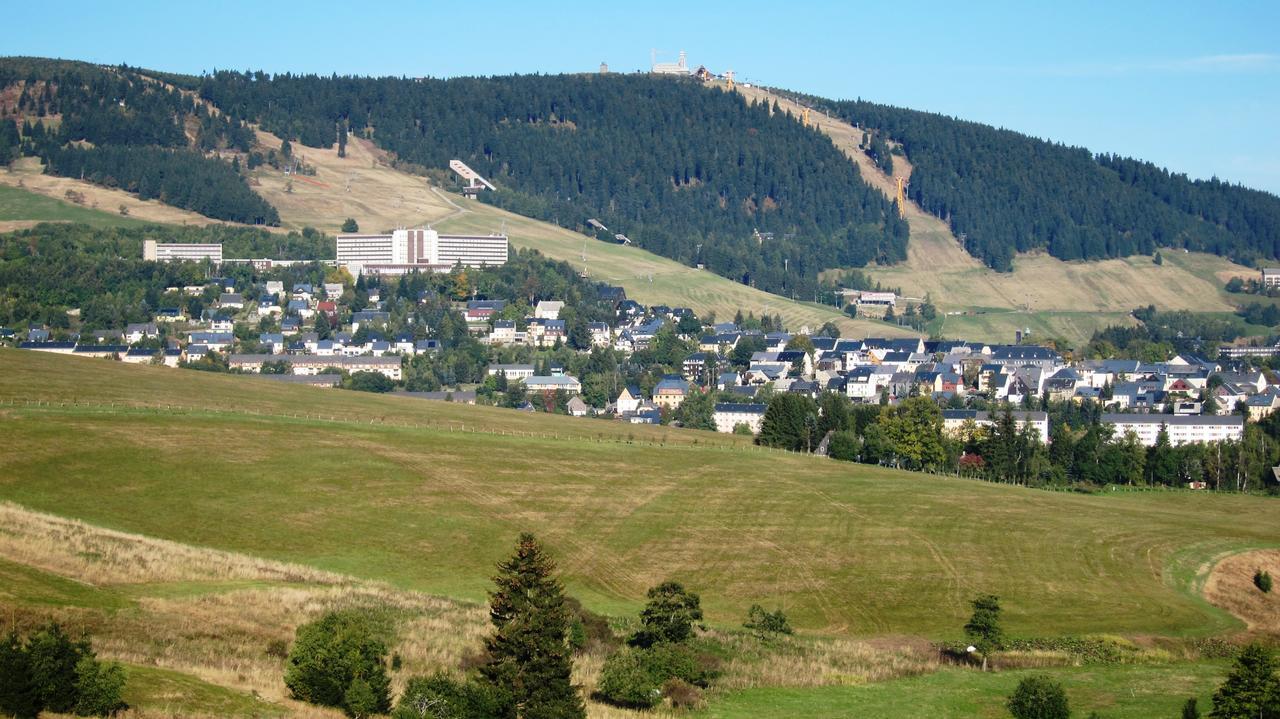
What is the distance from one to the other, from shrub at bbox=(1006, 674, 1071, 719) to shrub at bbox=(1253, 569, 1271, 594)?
26646 millimetres

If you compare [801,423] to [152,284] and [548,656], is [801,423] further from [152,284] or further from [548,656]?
[152,284]

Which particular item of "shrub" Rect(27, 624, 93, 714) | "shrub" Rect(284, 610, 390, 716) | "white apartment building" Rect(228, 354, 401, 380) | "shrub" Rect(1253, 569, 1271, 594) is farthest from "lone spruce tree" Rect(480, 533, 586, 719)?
"white apartment building" Rect(228, 354, 401, 380)

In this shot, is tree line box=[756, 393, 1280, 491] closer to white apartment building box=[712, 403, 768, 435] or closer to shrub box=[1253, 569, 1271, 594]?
white apartment building box=[712, 403, 768, 435]

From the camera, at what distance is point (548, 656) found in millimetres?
32250

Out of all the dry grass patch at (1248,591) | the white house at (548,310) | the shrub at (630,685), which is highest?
the white house at (548,310)

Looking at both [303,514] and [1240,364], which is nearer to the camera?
[303,514]

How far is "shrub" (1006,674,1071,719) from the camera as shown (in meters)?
36.3

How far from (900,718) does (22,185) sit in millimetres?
182957

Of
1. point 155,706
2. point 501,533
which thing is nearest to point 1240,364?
point 501,533

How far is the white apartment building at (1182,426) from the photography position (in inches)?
4739

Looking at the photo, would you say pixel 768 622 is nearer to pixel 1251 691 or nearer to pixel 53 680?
pixel 1251 691

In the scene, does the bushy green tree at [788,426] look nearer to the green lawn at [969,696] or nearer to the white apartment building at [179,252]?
the green lawn at [969,696]

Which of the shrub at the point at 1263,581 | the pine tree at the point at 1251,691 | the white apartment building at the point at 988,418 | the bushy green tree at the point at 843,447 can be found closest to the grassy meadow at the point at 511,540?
the shrub at the point at 1263,581

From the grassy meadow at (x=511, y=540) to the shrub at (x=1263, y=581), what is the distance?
→ 2.60 m
